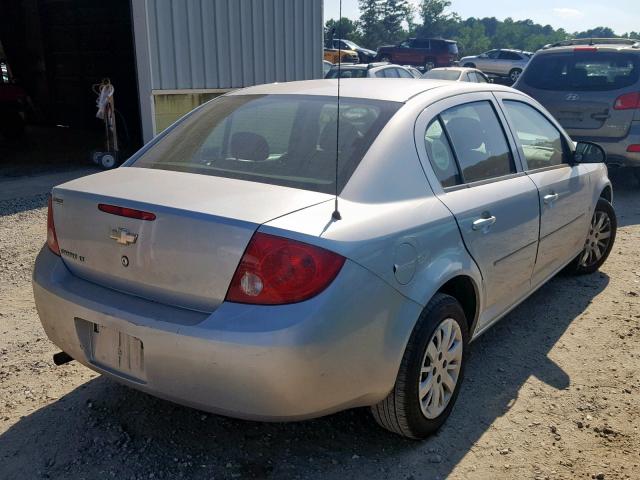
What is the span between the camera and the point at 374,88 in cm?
322

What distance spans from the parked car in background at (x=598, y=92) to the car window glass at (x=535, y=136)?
3817mm

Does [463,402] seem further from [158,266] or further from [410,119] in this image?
[158,266]

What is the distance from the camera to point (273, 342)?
210 cm

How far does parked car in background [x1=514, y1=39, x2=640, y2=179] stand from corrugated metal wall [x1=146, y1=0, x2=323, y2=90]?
4.40 meters

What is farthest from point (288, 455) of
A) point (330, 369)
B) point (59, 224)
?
point (59, 224)

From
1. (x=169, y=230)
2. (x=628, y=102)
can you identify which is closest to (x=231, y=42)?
(x=628, y=102)

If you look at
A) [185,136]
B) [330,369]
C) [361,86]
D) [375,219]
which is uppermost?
[361,86]

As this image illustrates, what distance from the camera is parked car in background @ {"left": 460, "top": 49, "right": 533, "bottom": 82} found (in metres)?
32.2

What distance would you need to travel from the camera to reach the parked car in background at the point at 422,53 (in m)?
34.5

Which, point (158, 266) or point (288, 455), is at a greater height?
point (158, 266)

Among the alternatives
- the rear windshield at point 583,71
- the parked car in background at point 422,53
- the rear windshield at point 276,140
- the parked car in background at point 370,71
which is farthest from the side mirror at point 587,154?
the parked car in background at point 422,53

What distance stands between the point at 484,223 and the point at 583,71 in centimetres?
589

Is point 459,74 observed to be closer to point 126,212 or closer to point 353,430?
point 353,430

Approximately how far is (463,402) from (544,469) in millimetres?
585
